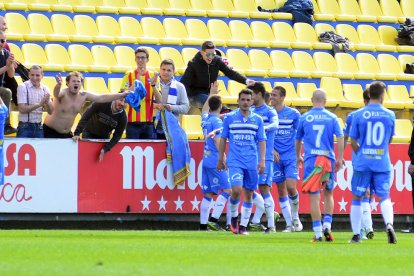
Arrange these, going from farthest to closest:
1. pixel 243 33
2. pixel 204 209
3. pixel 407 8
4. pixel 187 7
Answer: pixel 407 8 → pixel 187 7 → pixel 243 33 → pixel 204 209

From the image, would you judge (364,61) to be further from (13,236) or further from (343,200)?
(13,236)

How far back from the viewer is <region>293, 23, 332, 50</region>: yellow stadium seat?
2436 cm

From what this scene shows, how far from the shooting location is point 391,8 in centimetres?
2680

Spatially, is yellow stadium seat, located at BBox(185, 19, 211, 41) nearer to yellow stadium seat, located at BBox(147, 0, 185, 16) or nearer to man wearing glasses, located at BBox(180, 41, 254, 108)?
yellow stadium seat, located at BBox(147, 0, 185, 16)

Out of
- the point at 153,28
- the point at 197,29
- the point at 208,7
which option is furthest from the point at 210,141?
the point at 208,7

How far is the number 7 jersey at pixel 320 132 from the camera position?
1441 cm

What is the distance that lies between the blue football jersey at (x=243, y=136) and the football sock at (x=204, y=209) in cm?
158

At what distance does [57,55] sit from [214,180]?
481 centimetres

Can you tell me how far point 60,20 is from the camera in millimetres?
21828

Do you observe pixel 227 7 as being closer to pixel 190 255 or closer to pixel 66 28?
pixel 66 28

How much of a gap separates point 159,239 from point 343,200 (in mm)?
5407

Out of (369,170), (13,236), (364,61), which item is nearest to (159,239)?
(13,236)

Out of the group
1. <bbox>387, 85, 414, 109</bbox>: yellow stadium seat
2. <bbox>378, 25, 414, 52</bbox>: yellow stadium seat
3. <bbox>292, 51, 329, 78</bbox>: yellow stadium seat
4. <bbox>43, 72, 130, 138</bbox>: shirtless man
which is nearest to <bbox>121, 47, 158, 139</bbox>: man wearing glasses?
<bbox>43, 72, 130, 138</bbox>: shirtless man

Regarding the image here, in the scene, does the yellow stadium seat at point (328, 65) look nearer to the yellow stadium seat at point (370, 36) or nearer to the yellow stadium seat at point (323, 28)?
the yellow stadium seat at point (323, 28)
